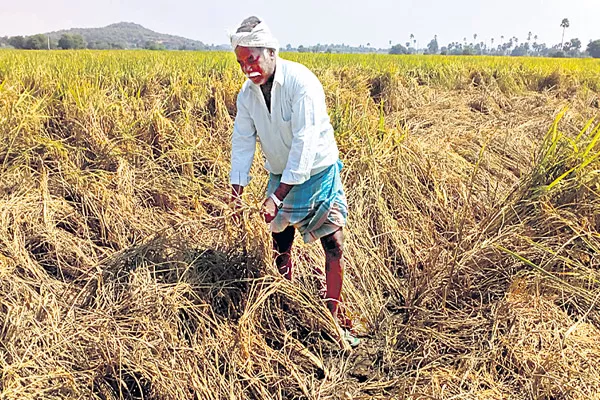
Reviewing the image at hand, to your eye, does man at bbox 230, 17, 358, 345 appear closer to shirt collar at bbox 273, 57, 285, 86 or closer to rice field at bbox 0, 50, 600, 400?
shirt collar at bbox 273, 57, 285, 86

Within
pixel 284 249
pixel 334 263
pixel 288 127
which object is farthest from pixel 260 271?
pixel 288 127

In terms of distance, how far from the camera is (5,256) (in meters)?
2.19

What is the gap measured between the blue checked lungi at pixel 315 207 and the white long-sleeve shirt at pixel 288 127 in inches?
1.9

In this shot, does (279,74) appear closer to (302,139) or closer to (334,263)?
(302,139)

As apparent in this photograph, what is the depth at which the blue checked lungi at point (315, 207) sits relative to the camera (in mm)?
1858

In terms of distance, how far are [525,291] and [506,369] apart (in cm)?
43

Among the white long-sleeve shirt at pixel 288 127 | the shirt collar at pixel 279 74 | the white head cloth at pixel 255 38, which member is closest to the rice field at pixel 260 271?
the white long-sleeve shirt at pixel 288 127

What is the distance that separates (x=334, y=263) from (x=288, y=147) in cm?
52

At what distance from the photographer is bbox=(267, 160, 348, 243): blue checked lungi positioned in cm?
186

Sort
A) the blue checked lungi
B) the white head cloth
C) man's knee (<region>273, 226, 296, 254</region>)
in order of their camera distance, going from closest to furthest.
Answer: the white head cloth
the blue checked lungi
man's knee (<region>273, 226, 296, 254</region>)

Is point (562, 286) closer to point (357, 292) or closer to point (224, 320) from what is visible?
point (357, 292)

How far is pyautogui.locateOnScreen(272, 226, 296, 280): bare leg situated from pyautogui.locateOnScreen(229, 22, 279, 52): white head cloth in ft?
2.60

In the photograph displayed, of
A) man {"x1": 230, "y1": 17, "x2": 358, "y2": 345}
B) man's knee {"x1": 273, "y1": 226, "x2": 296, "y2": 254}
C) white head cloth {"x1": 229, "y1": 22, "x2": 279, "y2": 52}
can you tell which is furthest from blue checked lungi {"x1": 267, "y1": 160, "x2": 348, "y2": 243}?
white head cloth {"x1": 229, "y1": 22, "x2": 279, "y2": 52}

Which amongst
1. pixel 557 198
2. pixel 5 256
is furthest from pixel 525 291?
pixel 5 256
